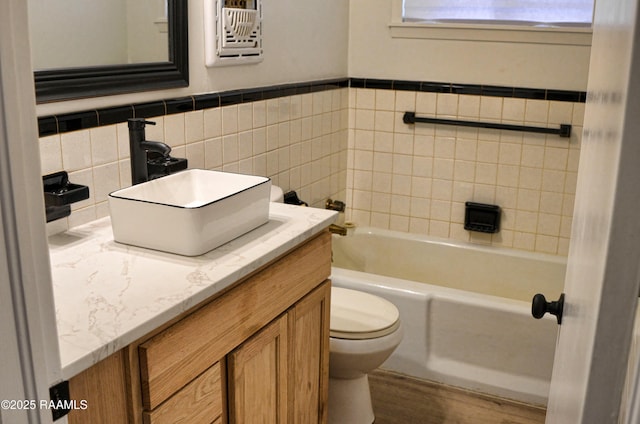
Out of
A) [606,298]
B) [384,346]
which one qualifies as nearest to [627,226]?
[606,298]

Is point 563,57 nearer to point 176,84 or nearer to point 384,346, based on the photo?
point 384,346

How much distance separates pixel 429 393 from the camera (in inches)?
107

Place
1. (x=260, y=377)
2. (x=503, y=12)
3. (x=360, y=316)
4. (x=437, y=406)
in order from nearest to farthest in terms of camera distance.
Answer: (x=260, y=377) → (x=360, y=316) → (x=437, y=406) → (x=503, y=12)

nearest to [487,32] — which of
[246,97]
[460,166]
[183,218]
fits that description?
[460,166]

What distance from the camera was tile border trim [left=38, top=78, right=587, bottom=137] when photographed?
1752mm

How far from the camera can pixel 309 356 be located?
194 cm

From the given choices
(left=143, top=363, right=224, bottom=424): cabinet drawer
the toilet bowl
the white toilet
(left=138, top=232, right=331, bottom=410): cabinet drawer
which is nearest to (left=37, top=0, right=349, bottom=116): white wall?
the white toilet

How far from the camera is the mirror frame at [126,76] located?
169 cm

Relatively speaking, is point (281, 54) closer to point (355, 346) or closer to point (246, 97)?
point (246, 97)

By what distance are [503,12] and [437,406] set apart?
66.6 inches

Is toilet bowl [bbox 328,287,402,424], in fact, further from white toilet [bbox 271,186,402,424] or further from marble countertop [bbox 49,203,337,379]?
marble countertop [bbox 49,203,337,379]

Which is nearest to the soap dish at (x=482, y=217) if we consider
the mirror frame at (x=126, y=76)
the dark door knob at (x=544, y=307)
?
the mirror frame at (x=126, y=76)

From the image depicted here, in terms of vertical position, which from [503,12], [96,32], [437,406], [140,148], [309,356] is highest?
[503,12]

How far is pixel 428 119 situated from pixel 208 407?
2061 mm
